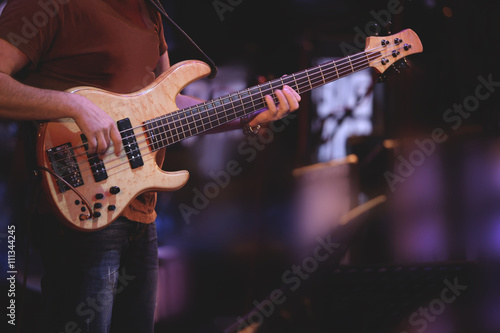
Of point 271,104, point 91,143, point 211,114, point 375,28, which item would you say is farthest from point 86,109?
point 375,28

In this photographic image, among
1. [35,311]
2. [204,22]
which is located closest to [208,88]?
[204,22]

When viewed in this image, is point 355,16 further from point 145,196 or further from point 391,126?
point 145,196

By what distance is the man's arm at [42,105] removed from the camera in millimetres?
1227

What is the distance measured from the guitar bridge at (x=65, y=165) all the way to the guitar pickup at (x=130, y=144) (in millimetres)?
172

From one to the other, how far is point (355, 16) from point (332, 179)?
1.36 m

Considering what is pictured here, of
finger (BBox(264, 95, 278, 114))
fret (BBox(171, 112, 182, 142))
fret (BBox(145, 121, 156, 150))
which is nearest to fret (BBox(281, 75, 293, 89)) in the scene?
finger (BBox(264, 95, 278, 114))

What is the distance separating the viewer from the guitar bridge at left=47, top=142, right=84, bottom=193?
129 centimetres

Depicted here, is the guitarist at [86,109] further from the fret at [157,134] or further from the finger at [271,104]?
the finger at [271,104]

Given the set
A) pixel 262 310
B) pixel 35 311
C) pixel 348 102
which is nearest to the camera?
pixel 35 311

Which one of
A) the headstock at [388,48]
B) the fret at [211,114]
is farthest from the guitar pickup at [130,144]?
the headstock at [388,48]

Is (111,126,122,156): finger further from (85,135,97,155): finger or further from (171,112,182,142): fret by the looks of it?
(171,112,182,142): fret

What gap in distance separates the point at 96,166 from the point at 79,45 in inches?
16.1

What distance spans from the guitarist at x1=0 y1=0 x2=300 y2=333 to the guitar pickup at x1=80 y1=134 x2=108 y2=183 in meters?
0.07

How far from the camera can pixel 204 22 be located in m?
2.72
